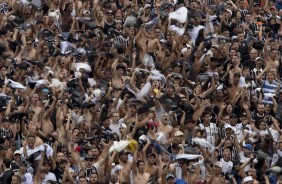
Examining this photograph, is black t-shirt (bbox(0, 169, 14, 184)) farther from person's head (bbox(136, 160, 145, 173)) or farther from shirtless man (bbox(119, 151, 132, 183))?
person's head (bbox(136, 160, 145, 173))

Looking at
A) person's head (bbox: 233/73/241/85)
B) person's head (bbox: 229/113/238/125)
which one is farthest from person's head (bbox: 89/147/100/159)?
person's head (bbox: 233/73/241/85)

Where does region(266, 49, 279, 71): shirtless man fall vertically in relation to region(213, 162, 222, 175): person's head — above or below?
below

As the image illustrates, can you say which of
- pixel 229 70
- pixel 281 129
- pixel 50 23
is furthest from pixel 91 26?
pixel 281 129

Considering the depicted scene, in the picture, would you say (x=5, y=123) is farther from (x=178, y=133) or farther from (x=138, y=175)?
(x=178, y=133)

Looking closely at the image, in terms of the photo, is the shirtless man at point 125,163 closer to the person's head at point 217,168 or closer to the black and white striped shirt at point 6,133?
the person's head at point 217,168

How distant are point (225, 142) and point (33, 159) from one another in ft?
10.8

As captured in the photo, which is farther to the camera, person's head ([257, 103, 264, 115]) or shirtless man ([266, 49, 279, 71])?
shirtless man ([266, 49, 279, 71])

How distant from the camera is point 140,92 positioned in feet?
85.0

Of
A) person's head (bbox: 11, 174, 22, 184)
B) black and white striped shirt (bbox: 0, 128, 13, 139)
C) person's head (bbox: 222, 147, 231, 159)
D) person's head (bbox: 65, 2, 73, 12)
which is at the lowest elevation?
person's head (bbox: 222, 147, 231, 159)

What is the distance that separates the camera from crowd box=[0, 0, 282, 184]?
23.5 meters

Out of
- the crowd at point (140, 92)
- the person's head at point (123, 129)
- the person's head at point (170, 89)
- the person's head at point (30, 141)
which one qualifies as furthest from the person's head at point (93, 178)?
the person's head at point (170, 89)

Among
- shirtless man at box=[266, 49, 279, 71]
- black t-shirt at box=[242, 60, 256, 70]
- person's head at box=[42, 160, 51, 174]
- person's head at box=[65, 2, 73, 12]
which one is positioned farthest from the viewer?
person's head at box=[65, 2, 73, 12]

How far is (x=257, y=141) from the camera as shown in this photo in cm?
2500

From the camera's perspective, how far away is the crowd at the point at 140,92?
2355 centimetres
